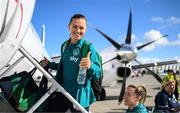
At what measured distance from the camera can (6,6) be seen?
10.2ft

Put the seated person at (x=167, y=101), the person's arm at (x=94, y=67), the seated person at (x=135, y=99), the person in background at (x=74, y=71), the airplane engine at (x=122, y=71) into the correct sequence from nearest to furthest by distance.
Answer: the person's arm at (x=94, y=67)
the person in background at (x=74, y=71)
the seated person at (x=135, y=99)
the seated person at (x=167, y=101)
the airplane engine at (x=122, y=71)

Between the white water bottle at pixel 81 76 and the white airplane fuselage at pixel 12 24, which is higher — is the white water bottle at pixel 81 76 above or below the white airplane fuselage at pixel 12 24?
below

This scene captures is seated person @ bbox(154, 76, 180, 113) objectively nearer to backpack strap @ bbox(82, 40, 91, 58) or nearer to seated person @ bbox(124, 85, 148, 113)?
seated person @ bbox(124, 85, 148, 113)

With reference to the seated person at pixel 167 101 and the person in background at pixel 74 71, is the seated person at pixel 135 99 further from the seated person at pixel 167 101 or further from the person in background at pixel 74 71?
the seated person at pixel 167 101

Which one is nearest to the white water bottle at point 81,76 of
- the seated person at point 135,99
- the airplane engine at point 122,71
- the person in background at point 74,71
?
the person in background at point 74,71

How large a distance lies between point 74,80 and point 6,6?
1129 mm

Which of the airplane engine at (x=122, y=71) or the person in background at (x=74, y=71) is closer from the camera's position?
the person in background at (x=74, y=71)

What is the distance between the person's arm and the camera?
3509 millimetres

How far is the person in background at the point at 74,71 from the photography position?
3621 millimetres

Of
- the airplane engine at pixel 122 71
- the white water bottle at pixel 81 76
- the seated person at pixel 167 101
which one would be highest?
the airplane engine at pixel 122 71

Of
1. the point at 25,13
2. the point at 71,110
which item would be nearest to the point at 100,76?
the point at 71,110

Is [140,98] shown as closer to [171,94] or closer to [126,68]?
[171,94]

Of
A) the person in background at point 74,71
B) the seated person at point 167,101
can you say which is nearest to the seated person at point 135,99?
the person in background at point 74,71

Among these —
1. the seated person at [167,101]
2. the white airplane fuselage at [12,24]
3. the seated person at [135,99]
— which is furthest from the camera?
the seated person at [167,101]
